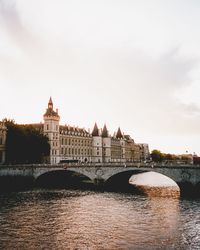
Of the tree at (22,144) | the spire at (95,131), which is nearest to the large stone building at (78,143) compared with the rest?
the spire at (95,131)

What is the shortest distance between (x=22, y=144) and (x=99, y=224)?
52101 millimetres

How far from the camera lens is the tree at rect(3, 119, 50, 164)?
254 feet

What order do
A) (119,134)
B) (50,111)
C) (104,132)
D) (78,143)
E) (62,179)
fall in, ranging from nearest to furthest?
(62,179) → (50,111) → (78,143) → (104,132) → (119,134)

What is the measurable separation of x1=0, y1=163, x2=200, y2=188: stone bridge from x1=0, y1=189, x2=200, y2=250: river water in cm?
851

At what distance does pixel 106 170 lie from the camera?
60.6 meters

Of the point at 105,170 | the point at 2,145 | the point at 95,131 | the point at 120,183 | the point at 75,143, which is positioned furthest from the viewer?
the point at 95,131

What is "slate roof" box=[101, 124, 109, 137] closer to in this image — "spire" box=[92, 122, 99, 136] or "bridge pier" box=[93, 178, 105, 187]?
"spire" box=[92, 122, 99, 136]

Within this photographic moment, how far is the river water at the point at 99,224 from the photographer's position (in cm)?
2239

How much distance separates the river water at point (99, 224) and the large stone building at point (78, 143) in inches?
2446

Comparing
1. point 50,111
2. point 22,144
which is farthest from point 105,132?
point 22,144

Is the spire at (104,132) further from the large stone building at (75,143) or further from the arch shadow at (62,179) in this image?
the arch shadow at (62,179)

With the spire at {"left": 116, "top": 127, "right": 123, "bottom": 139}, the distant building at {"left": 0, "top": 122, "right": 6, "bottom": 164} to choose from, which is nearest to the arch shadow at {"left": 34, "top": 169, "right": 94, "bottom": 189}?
the distant building at {"left": 0, "top": 122, "right": 6, "bottom": 164}

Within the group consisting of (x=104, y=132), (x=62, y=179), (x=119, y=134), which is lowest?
(x=62, y=179)

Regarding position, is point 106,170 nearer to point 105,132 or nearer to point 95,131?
point 95,131
